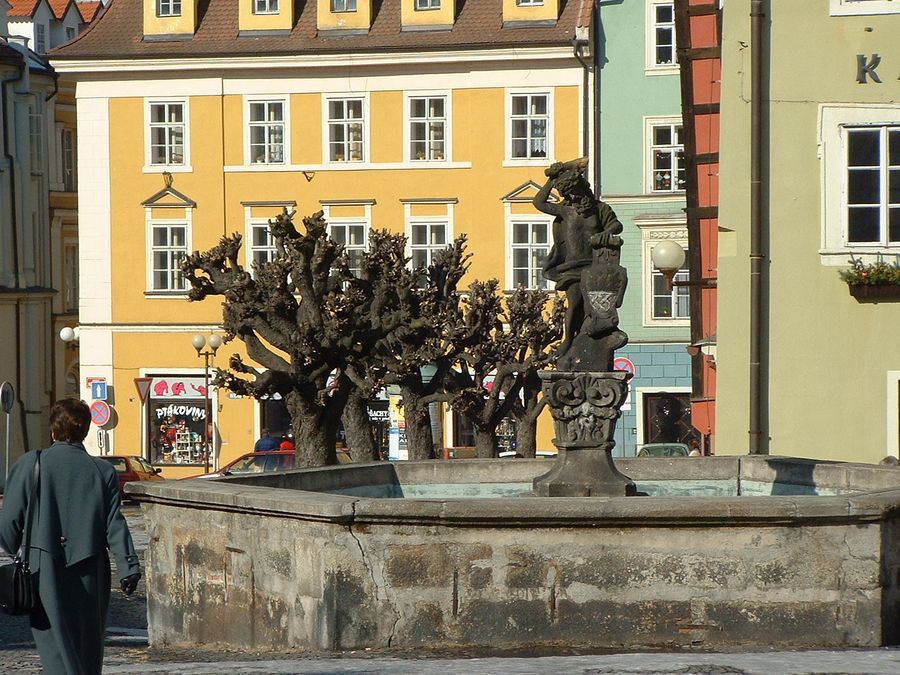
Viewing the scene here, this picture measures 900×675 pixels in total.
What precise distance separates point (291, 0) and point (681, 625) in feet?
120

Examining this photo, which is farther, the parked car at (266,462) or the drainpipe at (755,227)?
the parked car at (266,462)

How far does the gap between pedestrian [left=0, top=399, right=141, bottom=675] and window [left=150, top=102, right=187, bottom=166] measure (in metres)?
37.8

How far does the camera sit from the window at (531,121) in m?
43.9

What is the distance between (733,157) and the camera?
21.4 metres

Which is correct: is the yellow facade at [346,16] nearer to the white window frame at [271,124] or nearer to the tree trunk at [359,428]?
the white window frame at [271,124]

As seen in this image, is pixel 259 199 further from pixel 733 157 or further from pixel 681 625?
pixel 681 625

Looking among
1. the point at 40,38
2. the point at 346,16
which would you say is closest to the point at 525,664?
the point at 346,16

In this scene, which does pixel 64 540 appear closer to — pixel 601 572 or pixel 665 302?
pixel 601 572

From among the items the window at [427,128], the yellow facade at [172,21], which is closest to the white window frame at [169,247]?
the yellow facade at [172,21]

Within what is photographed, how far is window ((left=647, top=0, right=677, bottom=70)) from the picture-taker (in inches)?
1714

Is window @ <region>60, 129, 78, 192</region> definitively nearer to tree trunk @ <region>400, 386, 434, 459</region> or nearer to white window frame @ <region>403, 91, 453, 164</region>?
white window frame @ <region>403, 91, 453, 164</region>

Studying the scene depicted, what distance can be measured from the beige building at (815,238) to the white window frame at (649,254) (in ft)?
71.5

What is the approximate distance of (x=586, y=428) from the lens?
13.0 m

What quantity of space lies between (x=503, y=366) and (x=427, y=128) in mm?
12187
